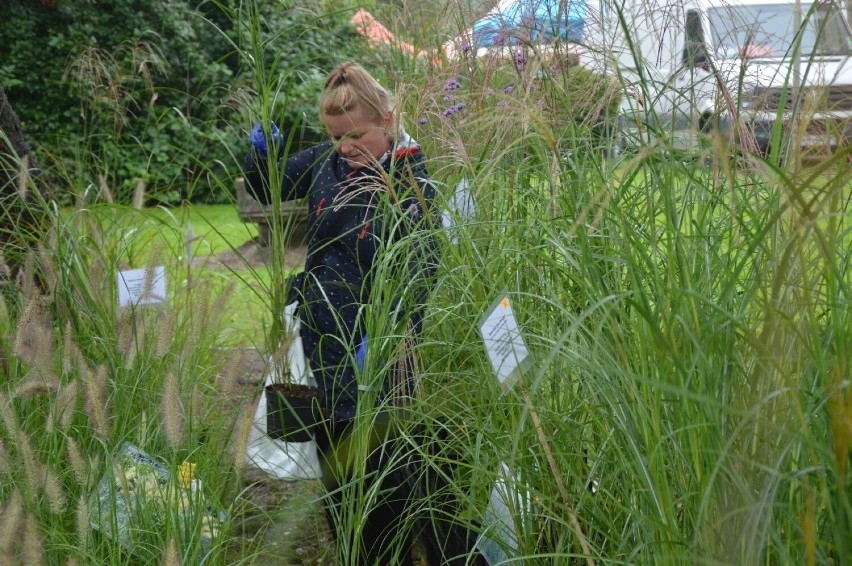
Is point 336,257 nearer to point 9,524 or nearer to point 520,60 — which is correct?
point 520,60

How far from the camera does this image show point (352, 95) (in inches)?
117

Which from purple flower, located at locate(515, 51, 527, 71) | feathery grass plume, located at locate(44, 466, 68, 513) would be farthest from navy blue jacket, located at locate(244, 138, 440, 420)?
feathery grass plume, located at locate(44, 466, 68, 513)

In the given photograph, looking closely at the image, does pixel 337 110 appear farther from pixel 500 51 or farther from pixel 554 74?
pixel 554 74

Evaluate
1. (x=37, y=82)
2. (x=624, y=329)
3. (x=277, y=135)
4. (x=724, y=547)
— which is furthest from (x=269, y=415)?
(x=37, y=82)

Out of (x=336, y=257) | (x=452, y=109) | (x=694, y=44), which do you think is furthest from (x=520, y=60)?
(x=336, y=257)

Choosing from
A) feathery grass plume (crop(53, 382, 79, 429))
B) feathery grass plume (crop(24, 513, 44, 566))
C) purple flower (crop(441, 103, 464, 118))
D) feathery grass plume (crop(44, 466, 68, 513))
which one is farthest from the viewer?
purple flower (crop(441, 103, 464, 118))

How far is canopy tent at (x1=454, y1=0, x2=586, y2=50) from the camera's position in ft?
7.53

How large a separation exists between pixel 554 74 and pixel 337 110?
0.84 m

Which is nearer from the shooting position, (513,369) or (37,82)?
(513,369)

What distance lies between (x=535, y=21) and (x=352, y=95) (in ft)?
2.46

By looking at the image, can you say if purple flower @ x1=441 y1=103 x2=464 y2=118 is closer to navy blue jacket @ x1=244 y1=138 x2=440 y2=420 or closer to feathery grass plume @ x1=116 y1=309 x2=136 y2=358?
navy blue jacket @ x1=244 y1=138 x2=440 y2=420

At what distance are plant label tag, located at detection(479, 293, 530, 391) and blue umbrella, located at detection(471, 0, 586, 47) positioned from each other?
66 cm

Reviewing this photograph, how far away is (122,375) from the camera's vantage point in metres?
2.47

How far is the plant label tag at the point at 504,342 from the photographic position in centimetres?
180
